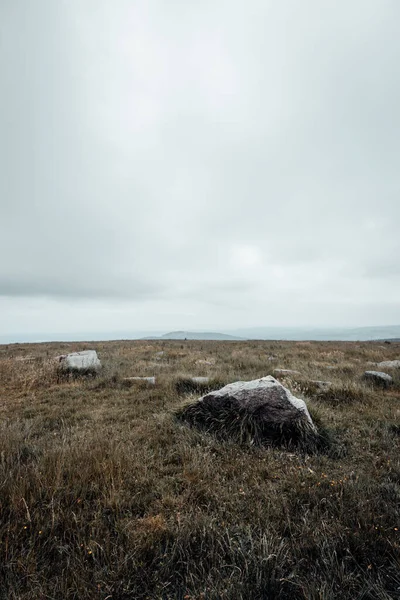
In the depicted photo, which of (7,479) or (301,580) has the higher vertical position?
(7,479)

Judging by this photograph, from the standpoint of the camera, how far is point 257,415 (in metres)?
5.30

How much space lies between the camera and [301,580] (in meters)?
2.23

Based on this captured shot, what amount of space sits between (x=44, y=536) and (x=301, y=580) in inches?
99.4

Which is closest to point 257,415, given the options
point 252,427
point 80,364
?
point 252,427

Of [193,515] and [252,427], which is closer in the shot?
[193,515]

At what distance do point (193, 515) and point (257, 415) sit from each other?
2.63 meters

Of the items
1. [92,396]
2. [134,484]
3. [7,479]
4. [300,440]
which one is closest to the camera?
[7,479]

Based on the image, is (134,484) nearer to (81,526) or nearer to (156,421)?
(81,526)

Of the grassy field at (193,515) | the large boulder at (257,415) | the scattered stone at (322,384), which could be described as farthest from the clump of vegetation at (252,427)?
the scattered stone at (322,384)

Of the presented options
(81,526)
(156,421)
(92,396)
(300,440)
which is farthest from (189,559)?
(92,396)

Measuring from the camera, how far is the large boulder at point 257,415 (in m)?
5.02

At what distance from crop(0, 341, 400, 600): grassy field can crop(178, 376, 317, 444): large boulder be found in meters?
0.37

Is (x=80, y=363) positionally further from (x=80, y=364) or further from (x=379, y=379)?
(x=379, y=379)

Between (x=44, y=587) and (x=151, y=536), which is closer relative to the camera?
(x=44, y=587)
